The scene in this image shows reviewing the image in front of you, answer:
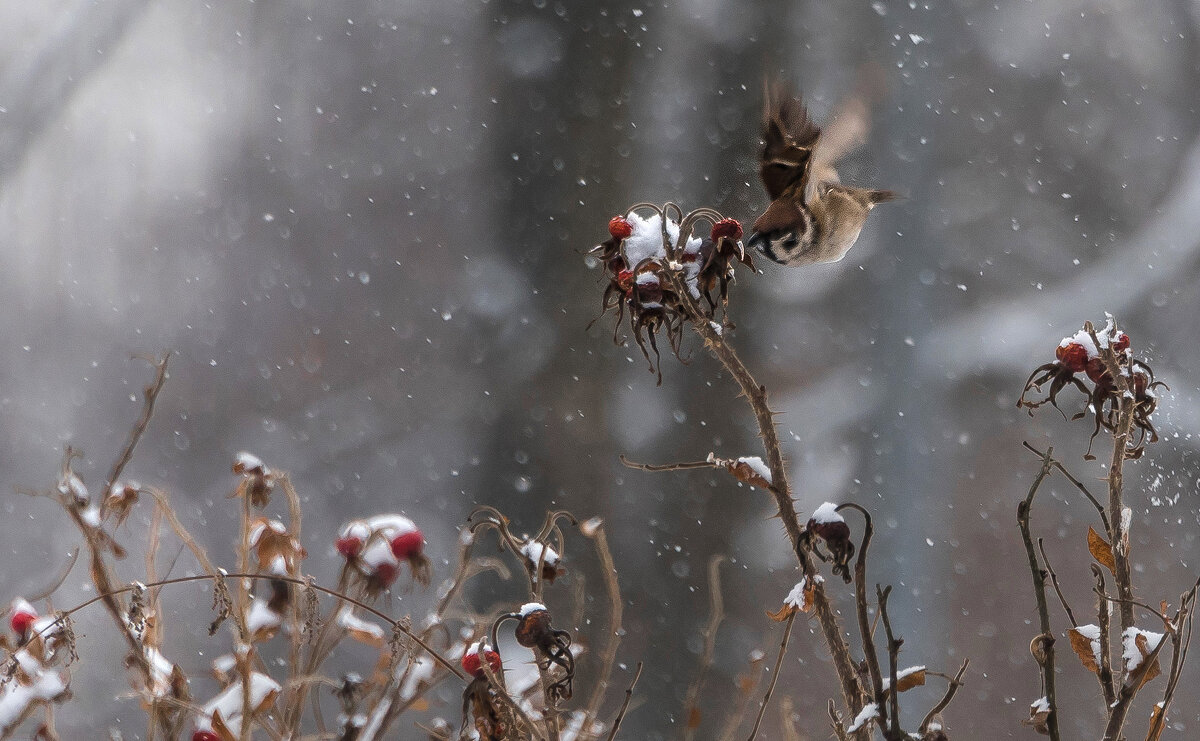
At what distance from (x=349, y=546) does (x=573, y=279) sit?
137 centimetres

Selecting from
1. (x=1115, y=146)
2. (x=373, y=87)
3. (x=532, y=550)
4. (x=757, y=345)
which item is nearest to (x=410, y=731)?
(x=757, y=345)

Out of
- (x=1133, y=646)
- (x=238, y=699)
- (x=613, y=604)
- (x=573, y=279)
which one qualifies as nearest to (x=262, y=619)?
(x=238, y=699)

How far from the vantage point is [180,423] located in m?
1.65

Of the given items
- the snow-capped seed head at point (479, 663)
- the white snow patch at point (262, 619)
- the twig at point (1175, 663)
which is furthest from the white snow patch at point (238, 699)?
the twig at point (1175, 663)

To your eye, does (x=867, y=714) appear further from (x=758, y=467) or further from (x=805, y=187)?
(x=805, y=187)

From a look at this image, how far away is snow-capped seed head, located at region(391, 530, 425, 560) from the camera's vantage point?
0.49 metres

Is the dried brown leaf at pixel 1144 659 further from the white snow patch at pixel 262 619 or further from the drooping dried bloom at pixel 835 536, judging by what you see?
the white snow patch at pixel 262 619

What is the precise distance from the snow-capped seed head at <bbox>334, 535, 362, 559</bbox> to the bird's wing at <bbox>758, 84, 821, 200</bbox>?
0.28m

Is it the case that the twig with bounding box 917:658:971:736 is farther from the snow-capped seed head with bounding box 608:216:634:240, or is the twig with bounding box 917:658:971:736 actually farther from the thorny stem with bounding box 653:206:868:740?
the snow-capped seed head with bounding box 608:216:634:240

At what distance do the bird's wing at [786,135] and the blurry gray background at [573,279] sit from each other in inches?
48.5

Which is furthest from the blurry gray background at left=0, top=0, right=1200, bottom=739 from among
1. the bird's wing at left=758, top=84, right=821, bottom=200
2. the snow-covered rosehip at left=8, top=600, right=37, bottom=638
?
the bird's wing at left=758, top=84, right=821, bottom=200

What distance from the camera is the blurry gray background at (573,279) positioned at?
162cm

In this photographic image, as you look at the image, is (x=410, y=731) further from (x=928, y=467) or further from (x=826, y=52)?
(x=826, y=52)

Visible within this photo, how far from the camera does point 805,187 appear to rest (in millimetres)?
461
